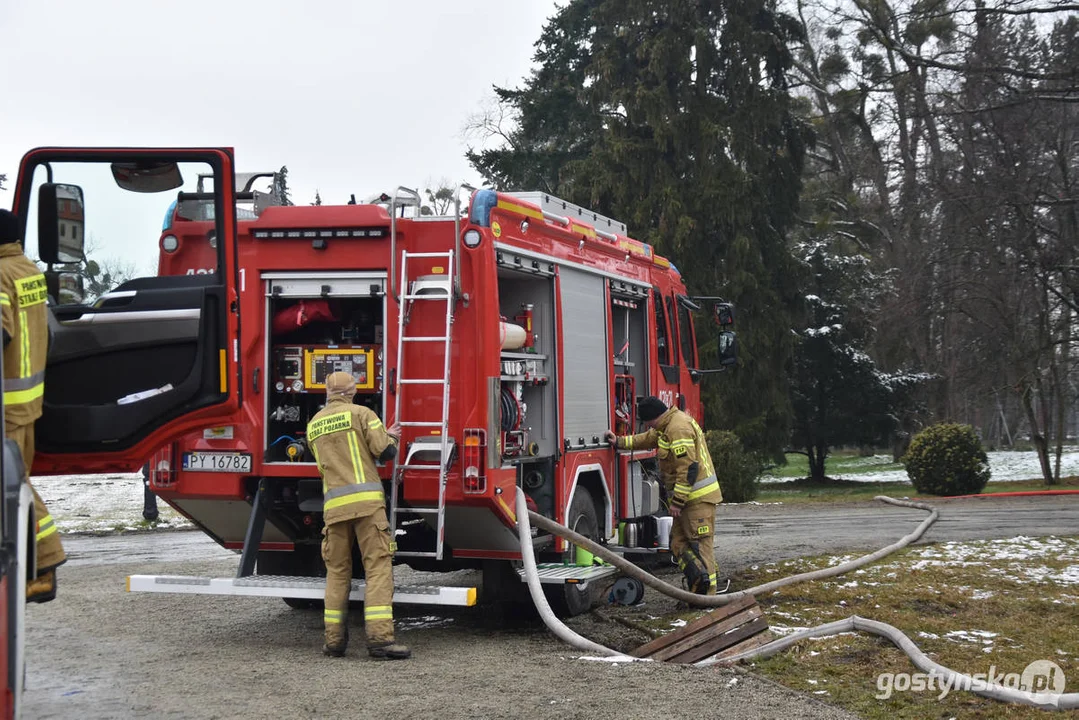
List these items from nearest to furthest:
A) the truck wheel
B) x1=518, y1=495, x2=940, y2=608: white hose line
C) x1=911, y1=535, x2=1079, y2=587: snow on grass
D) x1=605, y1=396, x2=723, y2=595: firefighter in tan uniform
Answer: x1=518, y1=495, x2=940, y2=608: white hose line
the truck wheel
x1=605, y1=396, x2=723, y2=595: firefighter in tan uniform
x1=911, y1=535, x2=1079, y2=587: snow on grass

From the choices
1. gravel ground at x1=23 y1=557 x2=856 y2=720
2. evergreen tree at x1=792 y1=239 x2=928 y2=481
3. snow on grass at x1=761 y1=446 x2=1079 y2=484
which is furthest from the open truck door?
evergreen tree at x1=792 y1=239 x2=928 y2=481

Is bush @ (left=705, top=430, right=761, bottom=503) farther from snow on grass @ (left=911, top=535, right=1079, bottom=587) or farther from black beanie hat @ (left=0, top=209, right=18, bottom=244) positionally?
black beanie hat @ (left=0, top=209, right=18, bottom=244)

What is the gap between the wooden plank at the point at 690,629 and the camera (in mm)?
7590

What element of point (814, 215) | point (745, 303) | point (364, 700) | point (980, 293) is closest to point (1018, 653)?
point (364, 700)

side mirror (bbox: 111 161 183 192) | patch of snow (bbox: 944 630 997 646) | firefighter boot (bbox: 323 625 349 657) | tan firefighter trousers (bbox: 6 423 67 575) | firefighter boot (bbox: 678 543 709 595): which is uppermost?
side mirror (bbox: 111 161 183 192)

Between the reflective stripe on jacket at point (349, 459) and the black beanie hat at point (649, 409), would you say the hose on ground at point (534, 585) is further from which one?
the black beanie hat at point (649, 409)

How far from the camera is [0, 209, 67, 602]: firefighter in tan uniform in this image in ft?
15.5

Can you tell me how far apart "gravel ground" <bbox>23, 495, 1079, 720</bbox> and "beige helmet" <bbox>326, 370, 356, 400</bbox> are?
65.2 inches

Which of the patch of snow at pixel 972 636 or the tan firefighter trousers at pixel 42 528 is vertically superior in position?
the tan firefighter trousers at pixel 42 528

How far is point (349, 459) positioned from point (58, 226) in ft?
7.66

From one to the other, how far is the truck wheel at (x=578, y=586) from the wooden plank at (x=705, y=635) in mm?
930

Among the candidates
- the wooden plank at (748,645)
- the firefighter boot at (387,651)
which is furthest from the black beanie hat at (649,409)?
the firefighter boot at (387,651)

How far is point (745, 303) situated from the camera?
27.4 meters

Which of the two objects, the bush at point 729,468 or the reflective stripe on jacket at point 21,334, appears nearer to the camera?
the reflective stripe on jacket at point 21,334
